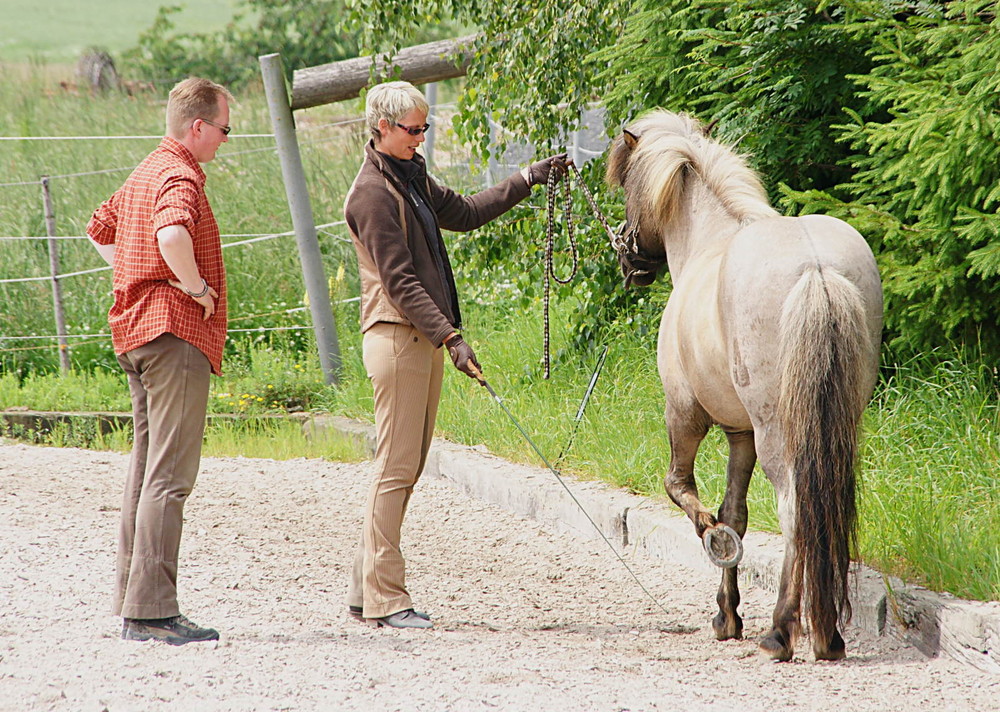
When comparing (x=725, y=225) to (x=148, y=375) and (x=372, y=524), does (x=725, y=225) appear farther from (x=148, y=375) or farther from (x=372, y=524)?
(x=148, y=375)

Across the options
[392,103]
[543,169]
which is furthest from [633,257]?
[392,103]

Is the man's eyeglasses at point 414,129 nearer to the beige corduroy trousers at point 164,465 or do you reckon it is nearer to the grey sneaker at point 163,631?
the beige corduroy trousers at point 164,465

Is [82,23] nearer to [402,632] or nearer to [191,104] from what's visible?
[191,104]

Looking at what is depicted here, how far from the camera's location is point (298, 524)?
19.5 ft

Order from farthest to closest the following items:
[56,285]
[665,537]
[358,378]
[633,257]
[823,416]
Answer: [56,285], [358,378], [665,537], [633,257], [823,416]

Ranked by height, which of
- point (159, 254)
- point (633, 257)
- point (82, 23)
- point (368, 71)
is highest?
point (82, 23)

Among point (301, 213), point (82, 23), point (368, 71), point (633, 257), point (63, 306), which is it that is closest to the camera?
point (633, 257)

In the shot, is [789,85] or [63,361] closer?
[789,85]

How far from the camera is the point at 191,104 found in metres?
3.90

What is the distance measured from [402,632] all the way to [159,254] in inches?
64.8

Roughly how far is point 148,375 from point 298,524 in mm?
2295

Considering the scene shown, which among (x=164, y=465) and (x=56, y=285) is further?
(x=56, y=285)

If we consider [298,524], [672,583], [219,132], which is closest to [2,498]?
[298,524]

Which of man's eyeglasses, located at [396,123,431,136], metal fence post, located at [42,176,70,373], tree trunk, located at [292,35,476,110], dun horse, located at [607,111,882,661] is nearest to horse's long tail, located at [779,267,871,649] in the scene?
dun horse, located at [607,111,882,661]
